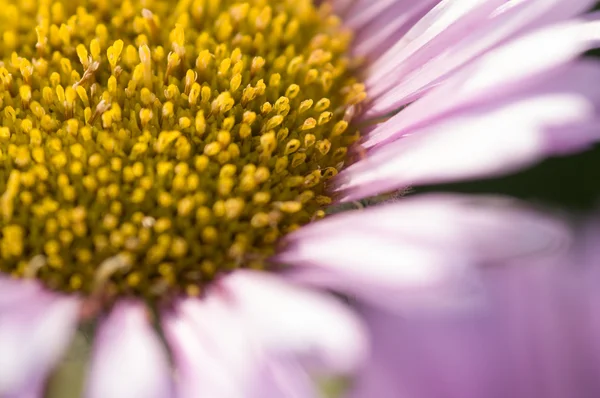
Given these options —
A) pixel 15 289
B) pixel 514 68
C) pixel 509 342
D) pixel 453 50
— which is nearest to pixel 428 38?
pixel 453 50

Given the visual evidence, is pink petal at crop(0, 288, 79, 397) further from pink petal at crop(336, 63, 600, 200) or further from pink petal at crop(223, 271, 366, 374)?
pink petal at crop(336, 63, 600, 200)

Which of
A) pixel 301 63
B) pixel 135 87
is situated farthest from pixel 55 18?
pixel 301 63

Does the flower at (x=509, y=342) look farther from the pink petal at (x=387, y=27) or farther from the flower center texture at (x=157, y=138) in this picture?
the pink petal at (x=387, y=27)

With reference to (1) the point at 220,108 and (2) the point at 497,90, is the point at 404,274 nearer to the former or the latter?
(2) the point at 497,90

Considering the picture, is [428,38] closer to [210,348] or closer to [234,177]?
[234,177]

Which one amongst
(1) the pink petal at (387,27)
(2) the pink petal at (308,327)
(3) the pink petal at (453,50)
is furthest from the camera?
A: (1) the pink petal at (387,27)

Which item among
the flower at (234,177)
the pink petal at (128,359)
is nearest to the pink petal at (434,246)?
the flower at (234,177)

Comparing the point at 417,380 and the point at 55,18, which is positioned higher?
the point at 55,18
